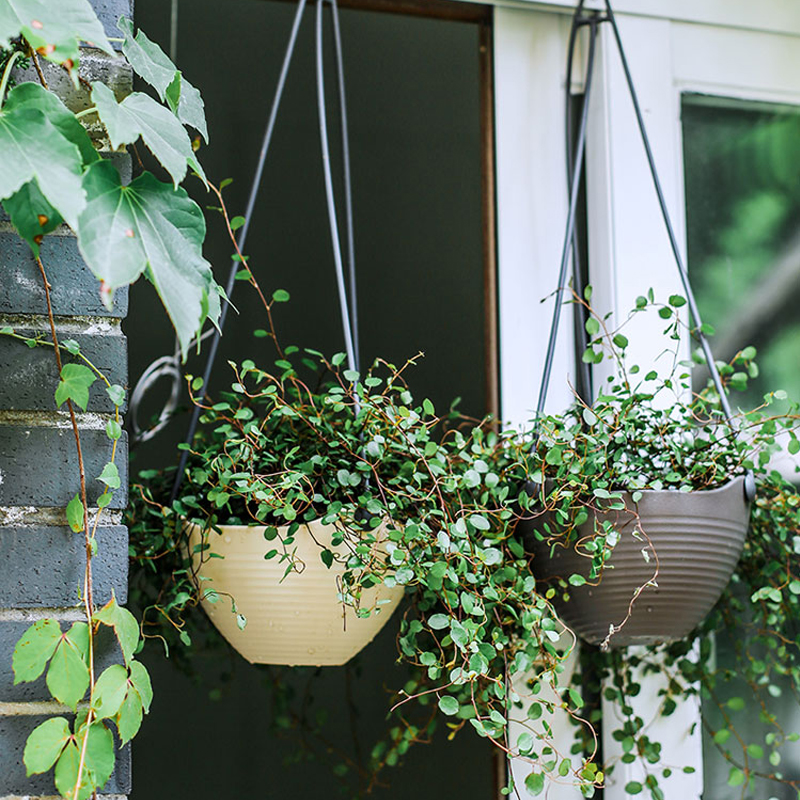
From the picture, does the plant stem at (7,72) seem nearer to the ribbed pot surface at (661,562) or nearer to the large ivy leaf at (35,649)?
the large ivy leaf at (35,649)

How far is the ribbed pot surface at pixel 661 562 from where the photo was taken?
108cm

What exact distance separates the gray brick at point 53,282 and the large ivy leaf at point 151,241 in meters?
0.16

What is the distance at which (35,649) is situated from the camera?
0.85 m

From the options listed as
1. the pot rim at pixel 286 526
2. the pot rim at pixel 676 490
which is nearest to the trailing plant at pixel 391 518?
the pot rim at pixel 286 526

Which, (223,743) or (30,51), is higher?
(30,51)

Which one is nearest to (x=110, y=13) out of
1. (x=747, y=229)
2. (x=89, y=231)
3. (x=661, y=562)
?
(x=89, y=231)

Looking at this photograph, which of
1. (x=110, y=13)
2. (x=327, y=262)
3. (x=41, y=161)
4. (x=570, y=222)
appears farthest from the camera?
(x=327, y=262)

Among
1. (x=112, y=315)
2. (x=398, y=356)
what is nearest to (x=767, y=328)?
(x=112, y=315)

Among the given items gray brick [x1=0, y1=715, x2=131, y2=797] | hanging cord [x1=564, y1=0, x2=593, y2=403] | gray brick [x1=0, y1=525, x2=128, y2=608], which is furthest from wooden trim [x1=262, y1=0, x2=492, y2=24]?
gray brick [x1=0, y1=715, x2=131, y2=797]

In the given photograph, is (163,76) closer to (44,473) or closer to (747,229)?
(44,473)

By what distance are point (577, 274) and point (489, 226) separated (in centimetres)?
16

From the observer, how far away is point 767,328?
1.60 m

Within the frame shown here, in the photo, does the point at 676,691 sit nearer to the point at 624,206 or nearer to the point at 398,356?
the point at 624,206

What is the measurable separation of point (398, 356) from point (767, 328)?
125cm
